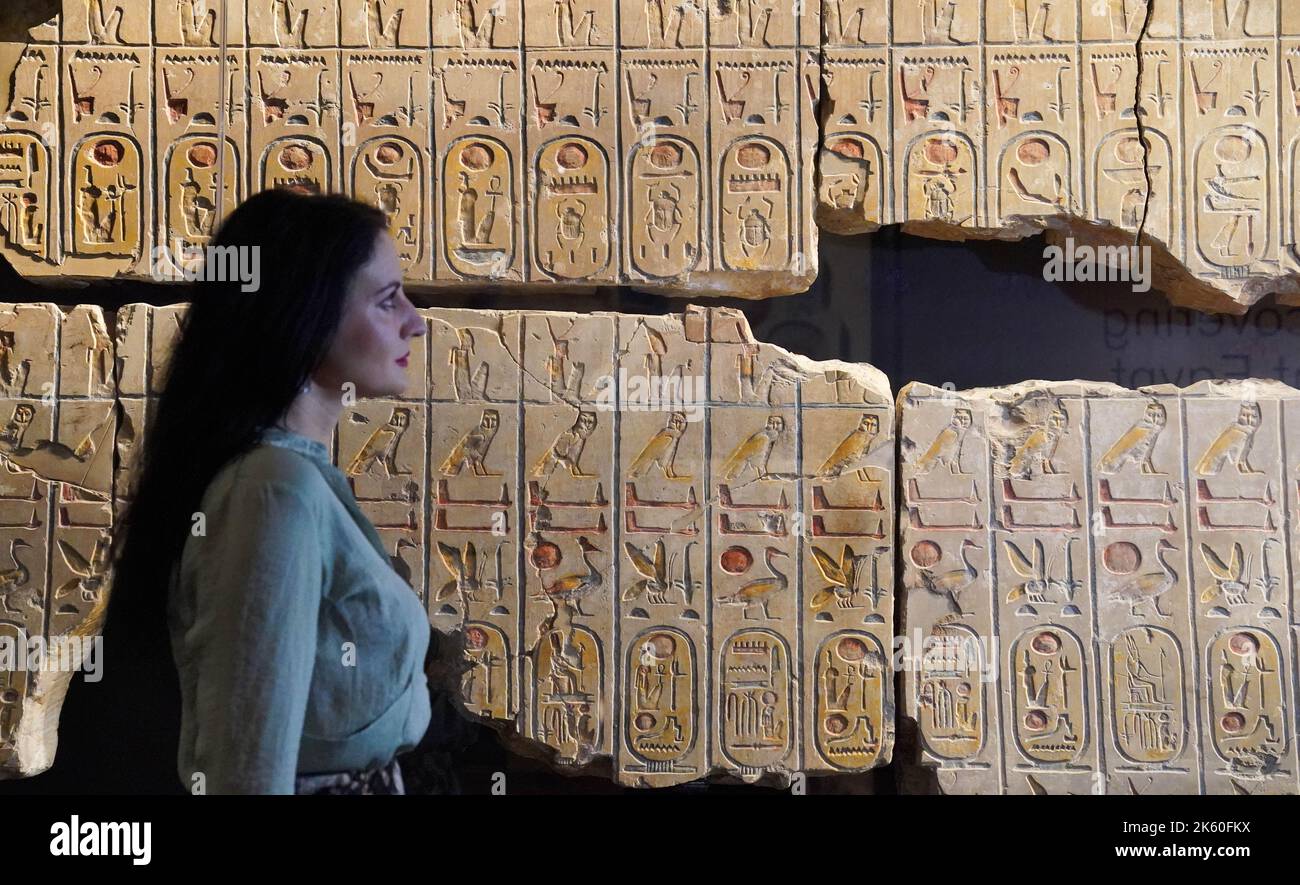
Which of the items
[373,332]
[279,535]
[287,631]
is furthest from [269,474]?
[373,332]

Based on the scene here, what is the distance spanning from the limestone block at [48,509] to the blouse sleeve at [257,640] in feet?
8.00

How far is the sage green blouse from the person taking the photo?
164 centimetres

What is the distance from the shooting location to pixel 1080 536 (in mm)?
3895

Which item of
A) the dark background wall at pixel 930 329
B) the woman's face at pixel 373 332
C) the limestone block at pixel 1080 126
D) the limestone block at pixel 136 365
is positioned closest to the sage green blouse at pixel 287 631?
the woman's face at pixel 373 332

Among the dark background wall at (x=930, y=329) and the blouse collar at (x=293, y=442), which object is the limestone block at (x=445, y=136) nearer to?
the dark background wall at (x=930, y=329)

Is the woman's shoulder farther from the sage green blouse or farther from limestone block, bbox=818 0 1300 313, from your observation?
limestone block, bbox=818 0 1300 313

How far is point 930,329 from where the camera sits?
4.13 meters

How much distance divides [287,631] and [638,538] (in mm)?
2272

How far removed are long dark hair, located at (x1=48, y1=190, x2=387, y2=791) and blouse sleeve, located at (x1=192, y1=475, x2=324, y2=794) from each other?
17 cm

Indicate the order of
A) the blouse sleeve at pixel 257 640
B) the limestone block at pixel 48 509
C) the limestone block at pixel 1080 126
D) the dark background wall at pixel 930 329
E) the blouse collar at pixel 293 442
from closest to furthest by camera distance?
1. the blouse sleeve at pixel 257 640
2. the blouse collar at pixel 293 442
3. the limestone block at pixel 48 509
4. the limestone block at pixel 1080 126
5. the dark background wall at pixel 930 329

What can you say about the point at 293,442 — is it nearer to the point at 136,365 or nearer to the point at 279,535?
the point at 279,535

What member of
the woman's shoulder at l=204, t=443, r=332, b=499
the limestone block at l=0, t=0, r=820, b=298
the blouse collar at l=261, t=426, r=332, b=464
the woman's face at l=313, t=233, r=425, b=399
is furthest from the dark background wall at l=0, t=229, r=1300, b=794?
the woman's shoulder at l=204, t=443, r=332, b=499

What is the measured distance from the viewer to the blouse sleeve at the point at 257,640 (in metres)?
1.63

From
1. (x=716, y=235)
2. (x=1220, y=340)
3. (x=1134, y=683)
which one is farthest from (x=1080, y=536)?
(x=716, y=235)
